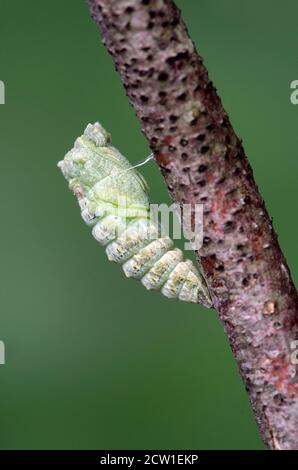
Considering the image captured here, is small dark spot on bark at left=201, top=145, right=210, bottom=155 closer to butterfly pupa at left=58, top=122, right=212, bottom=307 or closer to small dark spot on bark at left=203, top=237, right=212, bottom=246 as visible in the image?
small dark spot on bark at left=203, top=237, right=212, bottom=246

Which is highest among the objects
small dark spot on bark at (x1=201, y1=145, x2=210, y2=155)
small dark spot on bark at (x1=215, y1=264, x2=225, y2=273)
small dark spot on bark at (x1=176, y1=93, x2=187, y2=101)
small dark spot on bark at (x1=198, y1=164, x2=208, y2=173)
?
small dark spot on bark at (x1=176, y1=93, x2=187, y2=101)

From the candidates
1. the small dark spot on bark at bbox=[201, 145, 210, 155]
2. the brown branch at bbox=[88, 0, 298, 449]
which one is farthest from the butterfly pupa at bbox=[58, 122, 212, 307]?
the small dark spot on bark at bbox=[201, 145, 210, 155]

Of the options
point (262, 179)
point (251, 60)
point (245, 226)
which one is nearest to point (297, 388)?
point (245, 226)

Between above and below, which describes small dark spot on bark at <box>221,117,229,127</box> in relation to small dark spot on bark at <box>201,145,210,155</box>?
above

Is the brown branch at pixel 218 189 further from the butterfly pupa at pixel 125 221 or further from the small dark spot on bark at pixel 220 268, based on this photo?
the butterfly pupa at pixel 125 221

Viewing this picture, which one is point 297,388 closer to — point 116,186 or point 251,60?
point 116,186

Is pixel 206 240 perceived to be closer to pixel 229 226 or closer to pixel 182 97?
pixel 229 226
